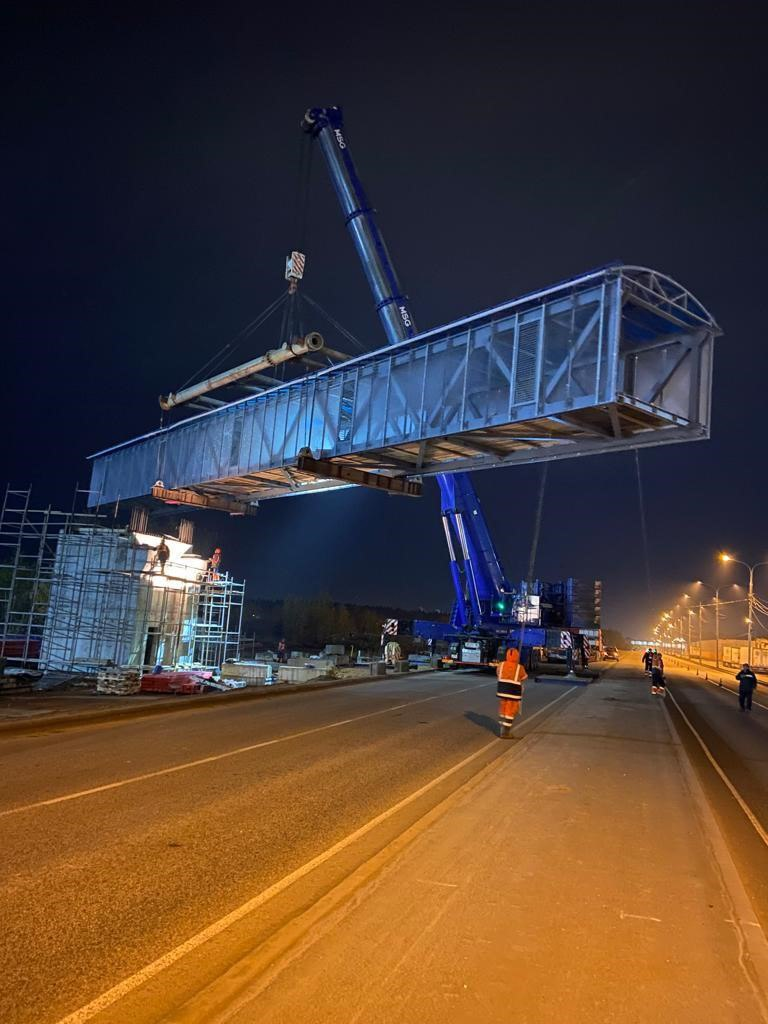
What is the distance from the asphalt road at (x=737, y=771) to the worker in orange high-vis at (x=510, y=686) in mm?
3034

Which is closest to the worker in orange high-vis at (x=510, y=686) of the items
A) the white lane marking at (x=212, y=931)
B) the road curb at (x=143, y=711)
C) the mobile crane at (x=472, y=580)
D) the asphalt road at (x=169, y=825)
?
the asphalt road at (x=169, y=825)

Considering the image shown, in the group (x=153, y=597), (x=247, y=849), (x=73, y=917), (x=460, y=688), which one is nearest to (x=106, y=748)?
(x=247, y=849)

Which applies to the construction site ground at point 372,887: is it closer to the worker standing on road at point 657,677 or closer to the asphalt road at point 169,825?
the asphalt road at point 169,825

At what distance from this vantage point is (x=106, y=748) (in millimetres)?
10414

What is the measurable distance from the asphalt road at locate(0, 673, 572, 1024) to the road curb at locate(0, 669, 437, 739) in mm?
686

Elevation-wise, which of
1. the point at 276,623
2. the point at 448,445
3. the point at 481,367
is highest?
the point at 481,367

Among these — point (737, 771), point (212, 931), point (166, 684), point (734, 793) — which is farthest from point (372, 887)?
point (166, 684)

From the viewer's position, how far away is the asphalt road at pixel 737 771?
6520mm

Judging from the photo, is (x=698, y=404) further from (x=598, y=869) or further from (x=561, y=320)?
(x=598, y=869)

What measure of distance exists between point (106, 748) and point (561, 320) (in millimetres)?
11116

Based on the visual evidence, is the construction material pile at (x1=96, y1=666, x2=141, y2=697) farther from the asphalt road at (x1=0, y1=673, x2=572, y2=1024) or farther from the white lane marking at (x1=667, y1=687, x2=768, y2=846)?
the white lane marking at (x1=667, y1=687, x2=768, y2=846)

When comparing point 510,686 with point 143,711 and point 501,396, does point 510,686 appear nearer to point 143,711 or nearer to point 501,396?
point 501,396

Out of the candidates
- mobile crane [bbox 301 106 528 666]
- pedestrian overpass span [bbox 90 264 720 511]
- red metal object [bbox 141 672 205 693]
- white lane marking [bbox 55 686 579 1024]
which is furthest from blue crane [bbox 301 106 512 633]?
white lane marking [bbox 55 686 579 1024]

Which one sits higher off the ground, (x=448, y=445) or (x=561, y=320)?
(x=561, y=320)
